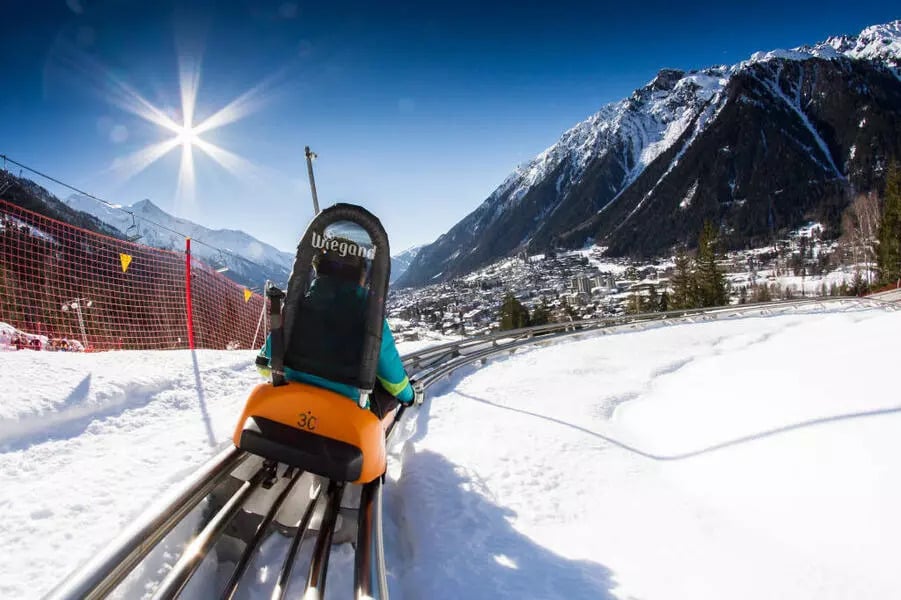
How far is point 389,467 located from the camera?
422 cm

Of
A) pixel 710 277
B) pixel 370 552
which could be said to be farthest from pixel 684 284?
pixel 370 552

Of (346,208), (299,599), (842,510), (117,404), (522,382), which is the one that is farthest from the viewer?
(522,382)

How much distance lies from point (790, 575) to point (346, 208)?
382cm

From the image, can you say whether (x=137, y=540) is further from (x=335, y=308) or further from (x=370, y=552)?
(x=335, y=308)

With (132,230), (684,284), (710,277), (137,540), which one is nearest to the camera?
(137,540)

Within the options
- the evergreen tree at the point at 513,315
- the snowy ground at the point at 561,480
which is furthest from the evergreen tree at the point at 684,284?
the snowy ground at the point at 561,480

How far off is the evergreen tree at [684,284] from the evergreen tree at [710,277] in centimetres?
70

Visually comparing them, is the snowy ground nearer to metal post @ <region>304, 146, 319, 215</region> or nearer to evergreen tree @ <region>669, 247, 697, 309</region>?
metal post @ <region>304, 146, 319, 215</region>

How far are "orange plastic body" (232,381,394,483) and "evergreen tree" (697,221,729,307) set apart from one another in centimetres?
4644

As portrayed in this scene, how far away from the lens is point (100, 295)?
9.43m

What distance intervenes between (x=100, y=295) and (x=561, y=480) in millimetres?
10619

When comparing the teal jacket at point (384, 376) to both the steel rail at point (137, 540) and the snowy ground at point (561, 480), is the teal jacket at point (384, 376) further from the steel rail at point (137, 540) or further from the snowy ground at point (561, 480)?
the snowy ground at point (561, 480)

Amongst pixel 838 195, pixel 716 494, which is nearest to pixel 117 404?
pixel 716 494

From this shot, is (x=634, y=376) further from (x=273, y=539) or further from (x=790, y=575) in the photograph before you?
(x=273, y=539)
